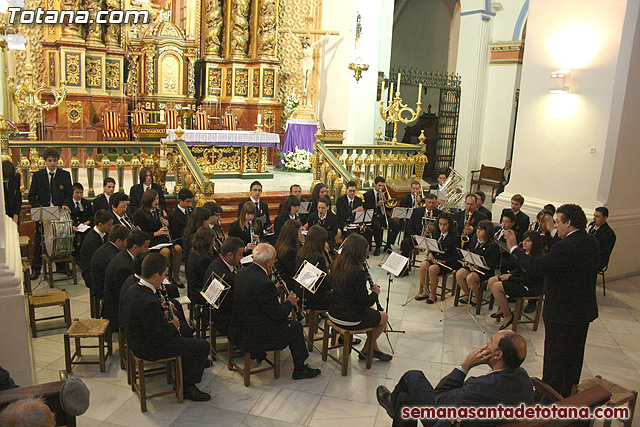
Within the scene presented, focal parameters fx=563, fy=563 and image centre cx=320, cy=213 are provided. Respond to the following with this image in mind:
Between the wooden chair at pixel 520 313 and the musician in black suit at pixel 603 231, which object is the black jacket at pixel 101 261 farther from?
the musician in black suit at pixel 603 231

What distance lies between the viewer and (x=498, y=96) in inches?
611

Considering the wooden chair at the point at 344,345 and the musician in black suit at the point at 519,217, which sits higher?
the musician in black suit at the point at 519,217

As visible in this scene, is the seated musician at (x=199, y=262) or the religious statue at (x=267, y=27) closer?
the seated musician at (x=199, y=262)

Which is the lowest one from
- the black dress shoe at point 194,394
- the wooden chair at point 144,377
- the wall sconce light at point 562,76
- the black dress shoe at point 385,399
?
the black dress shoe at point 194,394

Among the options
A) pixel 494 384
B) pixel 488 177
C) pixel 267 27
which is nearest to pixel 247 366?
pixel 494 384

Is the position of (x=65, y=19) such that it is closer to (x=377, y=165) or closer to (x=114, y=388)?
(x=377, y=165)

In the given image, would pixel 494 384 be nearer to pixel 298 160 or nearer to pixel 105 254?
pixel 105 254

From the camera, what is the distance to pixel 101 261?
18.7ft

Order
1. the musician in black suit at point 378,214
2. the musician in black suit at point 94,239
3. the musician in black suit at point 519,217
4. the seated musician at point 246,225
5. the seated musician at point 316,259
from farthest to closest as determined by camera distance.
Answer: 1. the musician in black suit at point 378,214
2. the musician in black suit at point 519,217
3. the seated musician at point 246,225
4. the musician in black suit at point 94,239
5. the seated musician at point 316,259

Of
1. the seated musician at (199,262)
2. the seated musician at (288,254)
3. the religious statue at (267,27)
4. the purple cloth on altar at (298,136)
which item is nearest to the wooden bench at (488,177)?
the purple cloth on altar at (298,136)

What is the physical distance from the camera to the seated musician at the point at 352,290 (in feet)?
17.3

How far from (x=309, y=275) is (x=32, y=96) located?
26.4 ft

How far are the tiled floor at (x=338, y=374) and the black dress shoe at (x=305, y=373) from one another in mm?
52

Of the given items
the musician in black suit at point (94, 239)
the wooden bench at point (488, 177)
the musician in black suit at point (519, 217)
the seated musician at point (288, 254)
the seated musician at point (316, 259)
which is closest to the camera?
the seated musician at point (316, 259)
